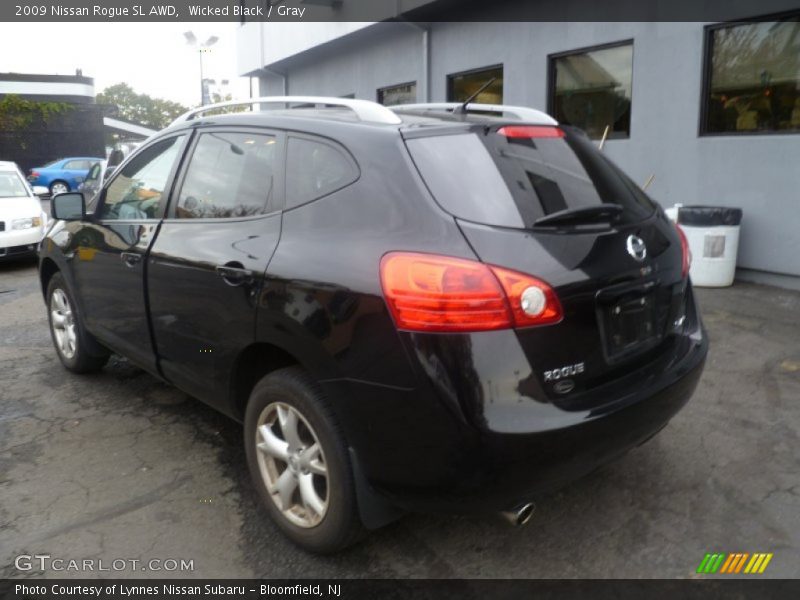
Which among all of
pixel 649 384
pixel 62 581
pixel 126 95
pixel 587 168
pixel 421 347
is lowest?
pixel 62 581

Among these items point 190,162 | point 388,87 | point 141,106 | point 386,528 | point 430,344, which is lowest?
point 386,528

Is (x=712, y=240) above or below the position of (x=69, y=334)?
above

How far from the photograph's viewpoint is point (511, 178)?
2494 mm

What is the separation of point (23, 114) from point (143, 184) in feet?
117

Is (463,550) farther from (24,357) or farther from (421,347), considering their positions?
(24,357)

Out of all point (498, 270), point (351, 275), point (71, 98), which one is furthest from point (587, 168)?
point (71, 98)

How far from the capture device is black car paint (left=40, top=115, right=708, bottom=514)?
215 centimetres

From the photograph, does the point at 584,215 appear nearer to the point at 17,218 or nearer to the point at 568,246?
the point at 568,246

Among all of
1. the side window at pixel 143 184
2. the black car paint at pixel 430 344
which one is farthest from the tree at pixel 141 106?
the black car paint at pixel 430 344

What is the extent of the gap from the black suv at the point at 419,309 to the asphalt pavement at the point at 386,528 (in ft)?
1.04

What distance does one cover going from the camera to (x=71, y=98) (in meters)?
43.4

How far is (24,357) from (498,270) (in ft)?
15.1

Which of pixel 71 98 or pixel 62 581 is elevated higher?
pixel 71 98

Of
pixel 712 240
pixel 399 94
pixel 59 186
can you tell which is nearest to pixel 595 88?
pixel 712 240
